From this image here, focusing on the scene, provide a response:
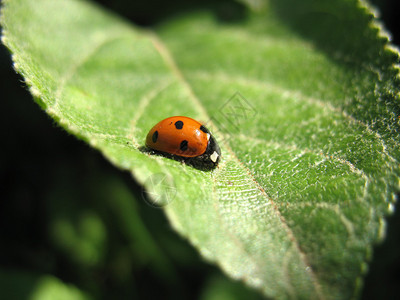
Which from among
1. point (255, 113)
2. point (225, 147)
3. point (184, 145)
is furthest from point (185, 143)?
point (255, 113)

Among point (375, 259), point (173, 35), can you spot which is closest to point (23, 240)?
point (173, 35)

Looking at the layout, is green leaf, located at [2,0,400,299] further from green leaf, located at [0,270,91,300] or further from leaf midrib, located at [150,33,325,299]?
green leaf, located at [0,270,91,300]

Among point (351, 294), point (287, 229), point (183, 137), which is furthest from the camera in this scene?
point (183, 137)

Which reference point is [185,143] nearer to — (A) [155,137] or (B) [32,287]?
(A) [155,137]

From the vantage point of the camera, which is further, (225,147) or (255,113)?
(255,113)

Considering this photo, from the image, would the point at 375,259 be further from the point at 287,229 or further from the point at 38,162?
the point at 38,162

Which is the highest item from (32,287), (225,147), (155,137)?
(225,147)
